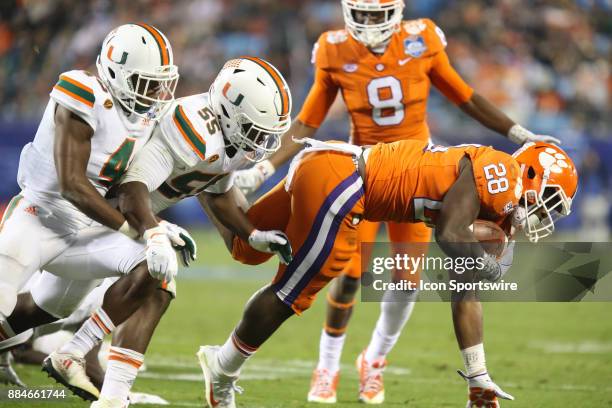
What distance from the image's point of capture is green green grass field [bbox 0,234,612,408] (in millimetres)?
5219

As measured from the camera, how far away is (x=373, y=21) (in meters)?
5.41

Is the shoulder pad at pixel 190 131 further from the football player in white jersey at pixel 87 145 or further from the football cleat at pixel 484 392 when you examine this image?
the football cleat at pixel 484 392

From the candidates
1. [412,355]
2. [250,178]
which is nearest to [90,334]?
[250,178]

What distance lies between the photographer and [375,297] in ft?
18.9

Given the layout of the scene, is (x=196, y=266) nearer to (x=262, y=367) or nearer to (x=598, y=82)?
(x=262, y=367)

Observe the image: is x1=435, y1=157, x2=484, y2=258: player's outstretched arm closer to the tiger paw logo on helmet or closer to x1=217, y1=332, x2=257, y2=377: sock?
the tiger paw logo on helmet

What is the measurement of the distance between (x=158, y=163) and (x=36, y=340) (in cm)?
194

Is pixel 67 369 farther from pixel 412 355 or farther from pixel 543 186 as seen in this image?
pixel 412 355

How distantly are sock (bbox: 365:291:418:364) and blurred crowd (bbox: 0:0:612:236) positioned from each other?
308 inches

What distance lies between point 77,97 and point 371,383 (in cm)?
228

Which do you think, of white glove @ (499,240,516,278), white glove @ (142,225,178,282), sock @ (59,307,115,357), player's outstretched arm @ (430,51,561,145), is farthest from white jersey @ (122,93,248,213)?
player's outstretched arm @ (430,51,561,145)

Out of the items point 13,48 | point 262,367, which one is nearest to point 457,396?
point 262,367

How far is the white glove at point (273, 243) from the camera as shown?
4.35 meters

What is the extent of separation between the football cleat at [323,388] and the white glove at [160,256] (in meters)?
1.52
